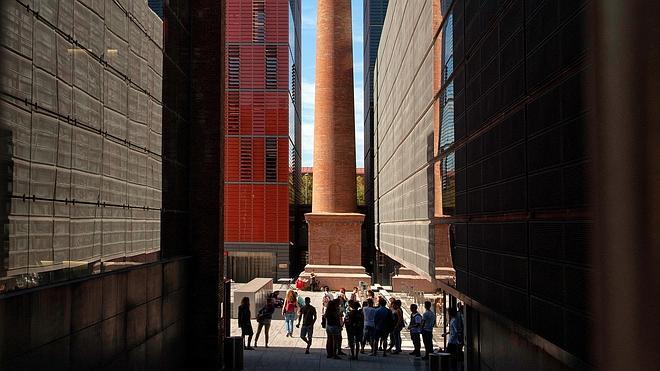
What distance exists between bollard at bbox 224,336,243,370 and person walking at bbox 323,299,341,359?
2081mm

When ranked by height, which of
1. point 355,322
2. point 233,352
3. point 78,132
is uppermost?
point 78,132

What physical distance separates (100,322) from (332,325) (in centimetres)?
700

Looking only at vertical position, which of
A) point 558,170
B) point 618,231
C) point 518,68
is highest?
point 518,68

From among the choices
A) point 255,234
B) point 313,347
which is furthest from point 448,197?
point 255,234

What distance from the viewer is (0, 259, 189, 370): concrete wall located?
6375mm

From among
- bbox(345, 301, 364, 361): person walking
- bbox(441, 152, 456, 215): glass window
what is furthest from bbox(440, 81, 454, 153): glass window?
bbox(345, 301, 364, 361): person walking

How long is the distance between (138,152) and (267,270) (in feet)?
124

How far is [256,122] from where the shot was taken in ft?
158

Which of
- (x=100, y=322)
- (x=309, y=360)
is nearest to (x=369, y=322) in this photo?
(x=309, y=360)

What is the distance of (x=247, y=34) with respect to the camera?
4825cm

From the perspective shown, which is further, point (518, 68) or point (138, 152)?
point (138, 152)

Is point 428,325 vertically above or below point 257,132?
below

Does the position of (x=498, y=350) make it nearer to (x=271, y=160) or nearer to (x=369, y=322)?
(x=369, y=322)

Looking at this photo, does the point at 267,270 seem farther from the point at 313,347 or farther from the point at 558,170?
the point at 558,170
